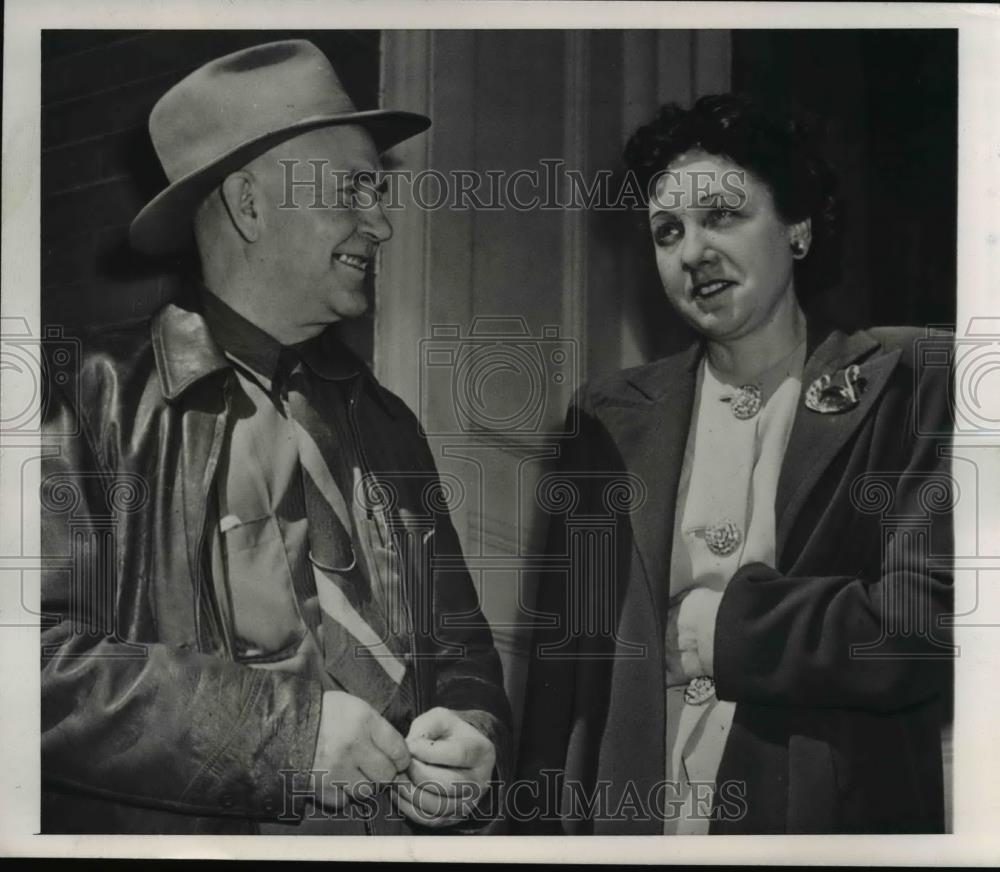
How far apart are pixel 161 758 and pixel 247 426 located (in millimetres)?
738

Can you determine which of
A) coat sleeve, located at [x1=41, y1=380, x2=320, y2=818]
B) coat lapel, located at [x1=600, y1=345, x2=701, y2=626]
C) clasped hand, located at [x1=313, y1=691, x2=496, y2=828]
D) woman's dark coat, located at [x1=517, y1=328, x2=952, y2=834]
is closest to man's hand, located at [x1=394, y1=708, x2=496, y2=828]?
clasped hand, located at [x1=313, y1=691, x2=496, y2=828]

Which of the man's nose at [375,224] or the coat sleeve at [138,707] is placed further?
the man's nose at [375,224]

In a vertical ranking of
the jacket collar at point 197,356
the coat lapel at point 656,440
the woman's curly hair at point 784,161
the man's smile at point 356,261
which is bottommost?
the coat lapel at point 656,440

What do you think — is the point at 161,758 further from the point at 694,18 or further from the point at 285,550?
the point at 694,18

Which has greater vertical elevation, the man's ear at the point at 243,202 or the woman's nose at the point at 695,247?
the man's ear at the point at 243,202

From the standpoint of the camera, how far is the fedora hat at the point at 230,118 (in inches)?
121

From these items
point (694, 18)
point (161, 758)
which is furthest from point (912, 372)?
point (161, 758)

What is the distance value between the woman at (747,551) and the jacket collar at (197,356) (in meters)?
0.51

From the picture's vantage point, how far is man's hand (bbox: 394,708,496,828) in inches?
120

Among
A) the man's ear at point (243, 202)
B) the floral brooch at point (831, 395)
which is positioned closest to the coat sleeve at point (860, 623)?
the floral brooch at point (831, 395)

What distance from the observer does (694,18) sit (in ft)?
10.3

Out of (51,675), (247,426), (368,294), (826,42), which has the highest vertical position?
(826,42)

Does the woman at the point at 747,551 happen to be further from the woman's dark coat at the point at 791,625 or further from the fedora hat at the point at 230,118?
the fedora hat at the point at 230,118

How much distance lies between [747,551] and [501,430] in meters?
0.60
